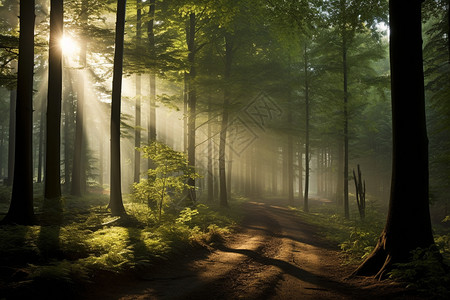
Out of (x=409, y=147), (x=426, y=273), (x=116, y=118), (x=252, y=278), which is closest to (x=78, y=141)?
(x=116, y=118)

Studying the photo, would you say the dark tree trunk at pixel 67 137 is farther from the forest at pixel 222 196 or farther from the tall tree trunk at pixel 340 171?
the tall tree trunk at pixel 340 171

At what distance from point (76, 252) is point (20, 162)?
3794 millimetres

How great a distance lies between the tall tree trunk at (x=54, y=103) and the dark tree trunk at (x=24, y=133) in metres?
1.35

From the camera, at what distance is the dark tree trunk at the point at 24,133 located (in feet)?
27.5

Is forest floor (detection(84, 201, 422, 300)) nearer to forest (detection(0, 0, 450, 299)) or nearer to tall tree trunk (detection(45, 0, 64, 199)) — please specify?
forest (detection(0, 0, 450, 299))

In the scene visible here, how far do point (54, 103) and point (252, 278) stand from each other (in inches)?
364

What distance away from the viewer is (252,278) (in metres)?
6.59

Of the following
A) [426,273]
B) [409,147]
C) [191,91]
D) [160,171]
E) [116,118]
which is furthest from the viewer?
[191,91]

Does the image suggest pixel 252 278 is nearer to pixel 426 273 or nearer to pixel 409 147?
pixel 426 273

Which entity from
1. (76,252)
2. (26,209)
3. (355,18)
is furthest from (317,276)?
(26,209)

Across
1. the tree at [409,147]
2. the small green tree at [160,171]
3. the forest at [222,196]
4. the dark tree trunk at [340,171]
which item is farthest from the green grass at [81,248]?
the dark tree trunk at [340,171]

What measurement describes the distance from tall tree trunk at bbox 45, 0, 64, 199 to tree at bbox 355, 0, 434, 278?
35.1ft

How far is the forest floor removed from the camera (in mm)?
5449

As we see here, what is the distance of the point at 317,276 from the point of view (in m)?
6.96
